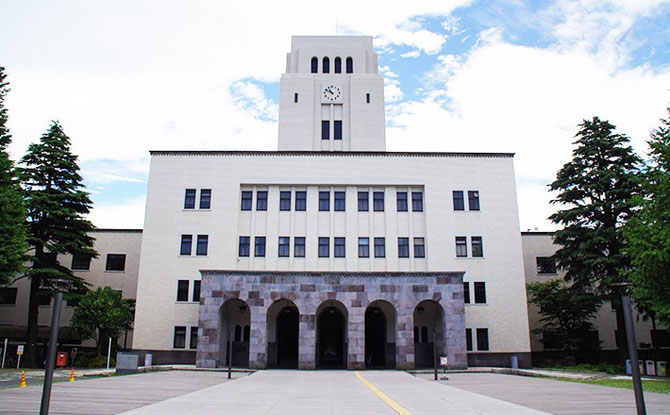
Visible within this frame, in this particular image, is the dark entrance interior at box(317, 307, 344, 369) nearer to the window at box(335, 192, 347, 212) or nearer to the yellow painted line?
the window at box(335, 192, 347, 212)

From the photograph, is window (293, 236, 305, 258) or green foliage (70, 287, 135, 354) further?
window (293, 236, 305, 258)

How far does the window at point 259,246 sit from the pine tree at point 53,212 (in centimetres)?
1220

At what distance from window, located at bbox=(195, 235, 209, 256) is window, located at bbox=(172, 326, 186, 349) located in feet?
18.7

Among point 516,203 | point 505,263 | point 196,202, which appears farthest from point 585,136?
point 196,202

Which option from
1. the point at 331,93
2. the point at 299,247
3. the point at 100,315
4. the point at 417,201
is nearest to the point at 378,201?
the point at 417,201

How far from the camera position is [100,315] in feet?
113

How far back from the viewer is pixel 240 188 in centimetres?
3944

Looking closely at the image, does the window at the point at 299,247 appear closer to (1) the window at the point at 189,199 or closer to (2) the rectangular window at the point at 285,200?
(2) the rectangular window at the point at 285,200

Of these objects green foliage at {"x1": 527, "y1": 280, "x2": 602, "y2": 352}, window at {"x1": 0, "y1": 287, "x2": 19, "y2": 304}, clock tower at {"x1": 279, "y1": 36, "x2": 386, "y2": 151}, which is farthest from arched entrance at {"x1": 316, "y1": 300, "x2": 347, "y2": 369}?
window at {"x1": 0, "y1": 287, "x2": 19, "y2": 304}

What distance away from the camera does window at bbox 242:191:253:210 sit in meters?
39.2

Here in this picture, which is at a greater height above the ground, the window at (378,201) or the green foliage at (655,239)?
the window at (378,201)

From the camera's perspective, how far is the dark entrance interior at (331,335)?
37.5m

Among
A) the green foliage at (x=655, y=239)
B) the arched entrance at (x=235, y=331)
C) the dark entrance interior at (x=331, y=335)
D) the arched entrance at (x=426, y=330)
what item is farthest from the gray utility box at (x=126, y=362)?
the green foliage at (x=655, y=239)

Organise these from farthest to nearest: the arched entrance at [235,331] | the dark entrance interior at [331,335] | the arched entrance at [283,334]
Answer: the dark entrance interior at [331,335]
the arched entrance at [283,334]
the arched entrance at [235,331]
